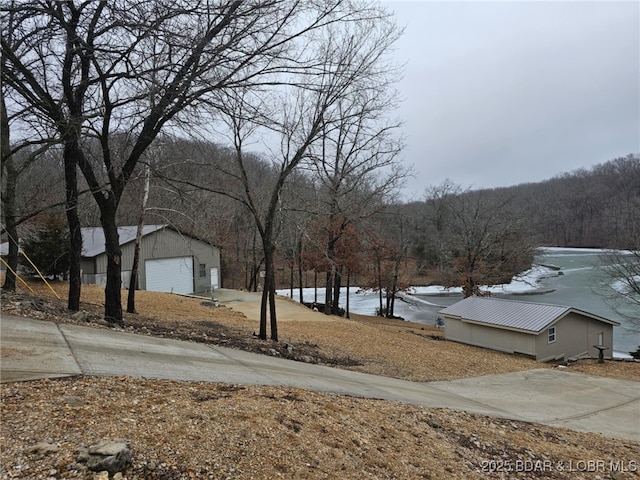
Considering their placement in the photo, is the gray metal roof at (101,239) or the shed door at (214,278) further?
the shed door at (214,278)

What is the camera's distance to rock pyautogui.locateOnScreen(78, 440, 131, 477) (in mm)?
2658

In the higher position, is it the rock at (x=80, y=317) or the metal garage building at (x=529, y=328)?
the rock at (x=80, y=317)

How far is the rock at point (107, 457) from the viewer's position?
266 centimetres

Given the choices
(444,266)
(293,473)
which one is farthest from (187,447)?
(444,266)

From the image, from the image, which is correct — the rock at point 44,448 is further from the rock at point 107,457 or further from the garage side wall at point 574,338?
the garage side wall at point 574,338

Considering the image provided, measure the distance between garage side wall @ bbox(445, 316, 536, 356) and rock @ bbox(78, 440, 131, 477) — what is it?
1845 centimetres

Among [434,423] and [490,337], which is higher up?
[434,423]

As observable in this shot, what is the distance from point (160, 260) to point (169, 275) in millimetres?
1161

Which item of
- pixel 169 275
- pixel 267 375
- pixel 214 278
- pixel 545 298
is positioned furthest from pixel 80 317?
pixel 545 298

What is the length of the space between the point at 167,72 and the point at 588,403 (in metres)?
11.0

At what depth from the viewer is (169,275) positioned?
2703cm

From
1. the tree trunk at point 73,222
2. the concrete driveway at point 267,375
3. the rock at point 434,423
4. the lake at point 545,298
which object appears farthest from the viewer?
the lake at point 545,298

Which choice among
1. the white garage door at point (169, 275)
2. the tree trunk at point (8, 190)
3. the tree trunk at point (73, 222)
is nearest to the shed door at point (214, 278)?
the white garage door at point (169, 275)

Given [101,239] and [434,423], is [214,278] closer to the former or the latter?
[101,239]
